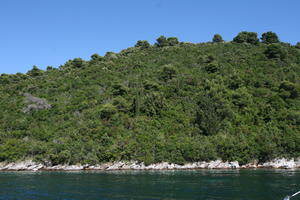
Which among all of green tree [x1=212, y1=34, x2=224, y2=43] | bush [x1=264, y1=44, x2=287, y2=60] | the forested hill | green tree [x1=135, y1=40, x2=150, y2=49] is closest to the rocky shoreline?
the forested hill

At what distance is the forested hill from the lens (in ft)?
211

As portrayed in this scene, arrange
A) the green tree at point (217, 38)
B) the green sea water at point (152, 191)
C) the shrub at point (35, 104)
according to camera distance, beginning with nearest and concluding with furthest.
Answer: the green sea water at point (152, 191) < the shrub at point (35, 104) < the green tree at point (217, 38)

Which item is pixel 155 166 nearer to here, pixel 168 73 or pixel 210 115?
pixel 210 115

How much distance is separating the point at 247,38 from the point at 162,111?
253ft

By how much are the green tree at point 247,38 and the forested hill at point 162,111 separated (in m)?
19.4

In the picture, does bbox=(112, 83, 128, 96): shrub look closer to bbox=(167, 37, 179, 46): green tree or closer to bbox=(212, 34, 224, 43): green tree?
bbox=(167, 37, 179, 46): green tree

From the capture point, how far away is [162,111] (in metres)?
78.1

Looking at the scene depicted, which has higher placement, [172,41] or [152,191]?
[172,41]

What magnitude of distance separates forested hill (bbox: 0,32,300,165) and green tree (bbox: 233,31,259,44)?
19.4m

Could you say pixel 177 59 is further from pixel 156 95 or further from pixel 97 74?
pixel 156 95

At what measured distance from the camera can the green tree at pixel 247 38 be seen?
135 meters

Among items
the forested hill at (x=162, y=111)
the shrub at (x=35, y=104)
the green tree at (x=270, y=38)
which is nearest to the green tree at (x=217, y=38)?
the green tree at (x=270, y=38)

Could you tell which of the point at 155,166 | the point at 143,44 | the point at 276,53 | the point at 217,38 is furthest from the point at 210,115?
the point at 143,44

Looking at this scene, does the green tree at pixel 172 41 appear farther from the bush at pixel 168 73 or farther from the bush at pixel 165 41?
the bush at pixel 168 73
